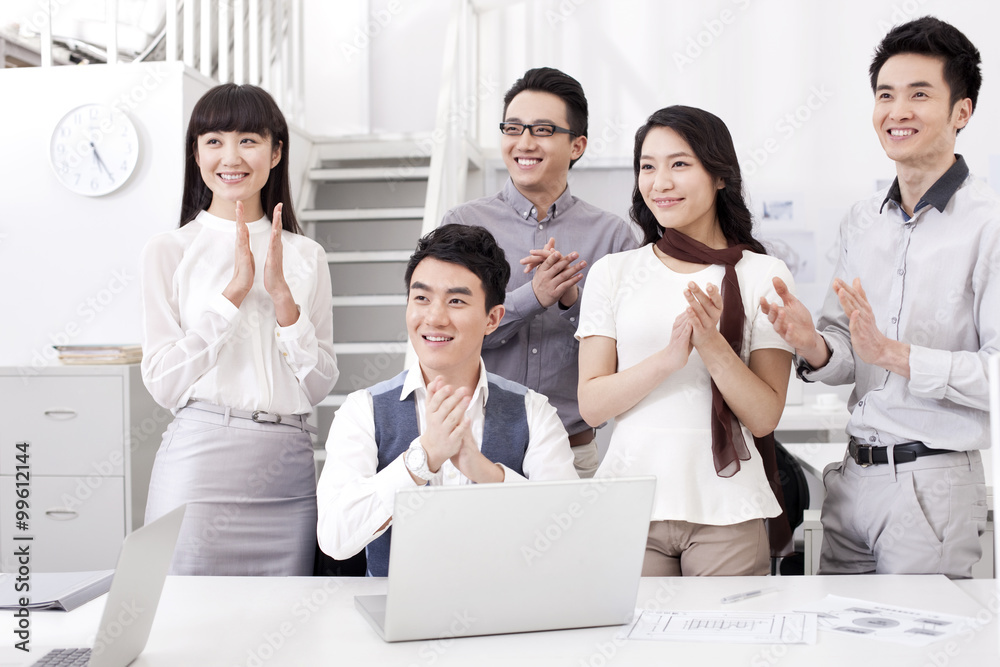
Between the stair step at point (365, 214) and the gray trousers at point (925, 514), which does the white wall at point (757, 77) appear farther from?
the gray trousers at point (925, 514)

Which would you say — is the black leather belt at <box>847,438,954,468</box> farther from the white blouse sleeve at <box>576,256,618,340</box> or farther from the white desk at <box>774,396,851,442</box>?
the white desk at <box>774,396,851,442</box>

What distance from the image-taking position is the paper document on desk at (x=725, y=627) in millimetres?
1271

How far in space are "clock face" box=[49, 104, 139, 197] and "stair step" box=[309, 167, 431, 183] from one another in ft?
4.19

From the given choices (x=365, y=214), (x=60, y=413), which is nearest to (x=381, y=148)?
(x=365, y=214)

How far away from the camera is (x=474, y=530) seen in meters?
1.16

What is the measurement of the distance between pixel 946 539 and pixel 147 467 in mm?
2482

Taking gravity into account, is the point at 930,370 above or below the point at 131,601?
above

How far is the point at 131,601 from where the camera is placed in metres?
1.16

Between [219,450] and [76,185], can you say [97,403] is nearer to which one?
[76,185]

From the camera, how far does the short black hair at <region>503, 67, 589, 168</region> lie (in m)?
2.15

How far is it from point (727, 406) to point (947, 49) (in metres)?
0.87

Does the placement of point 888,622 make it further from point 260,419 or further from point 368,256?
point 368,256

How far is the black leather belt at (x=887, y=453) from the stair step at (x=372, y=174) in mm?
3035

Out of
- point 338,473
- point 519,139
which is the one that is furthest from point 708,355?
point 519,139
